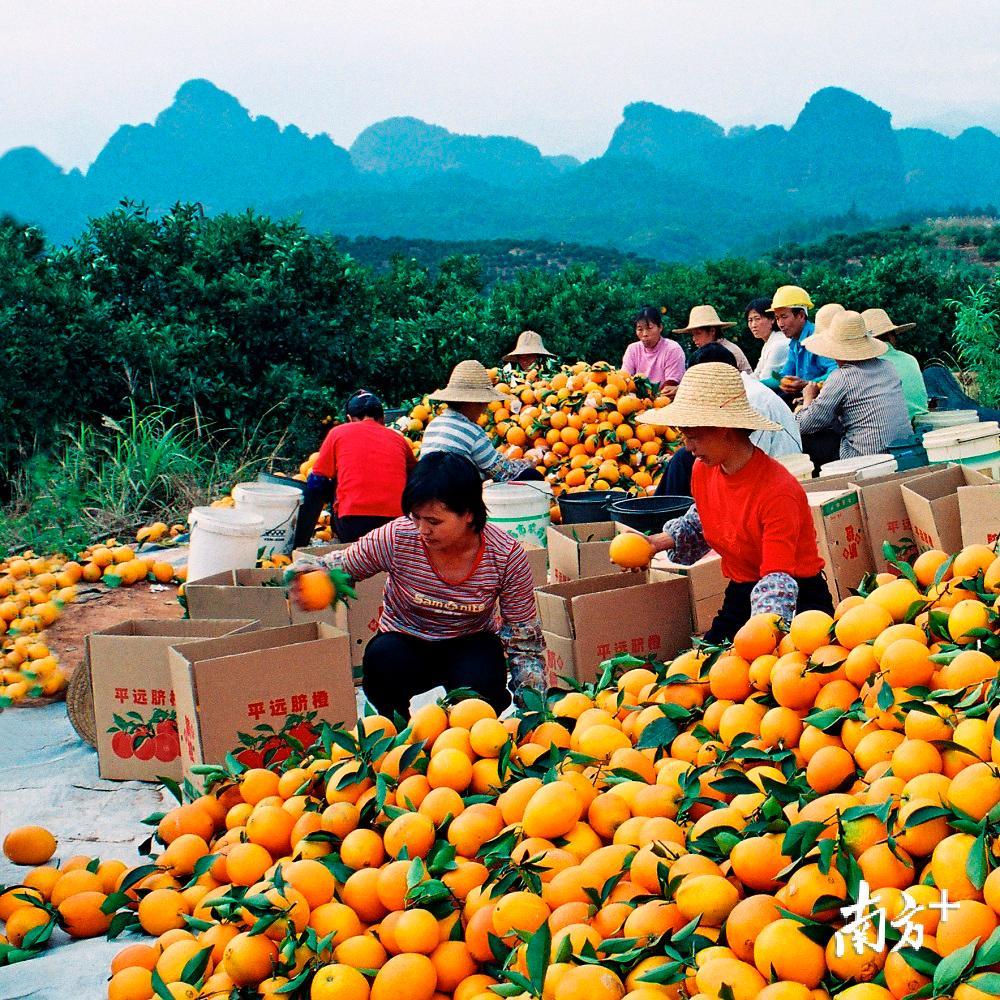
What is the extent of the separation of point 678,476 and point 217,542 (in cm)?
233

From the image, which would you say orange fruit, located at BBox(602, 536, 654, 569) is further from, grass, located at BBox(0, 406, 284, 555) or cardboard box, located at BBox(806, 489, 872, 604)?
grass, located at BBox(0, 406, 284, 555)

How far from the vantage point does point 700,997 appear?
5.01 ft

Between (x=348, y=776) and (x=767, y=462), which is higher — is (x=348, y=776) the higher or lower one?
the lower one

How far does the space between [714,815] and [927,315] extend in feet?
47.9

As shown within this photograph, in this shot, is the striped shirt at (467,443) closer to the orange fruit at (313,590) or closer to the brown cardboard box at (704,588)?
the brown cardboard box at (704,588)

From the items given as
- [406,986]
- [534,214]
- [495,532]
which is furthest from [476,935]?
[534,214]

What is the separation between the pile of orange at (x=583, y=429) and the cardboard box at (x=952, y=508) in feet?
9.02

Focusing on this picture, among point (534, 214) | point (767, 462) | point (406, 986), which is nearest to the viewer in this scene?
point (406, 986)

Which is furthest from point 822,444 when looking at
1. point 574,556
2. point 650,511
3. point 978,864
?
point 978,864

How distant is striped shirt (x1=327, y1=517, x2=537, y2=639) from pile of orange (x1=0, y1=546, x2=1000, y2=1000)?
0.81m

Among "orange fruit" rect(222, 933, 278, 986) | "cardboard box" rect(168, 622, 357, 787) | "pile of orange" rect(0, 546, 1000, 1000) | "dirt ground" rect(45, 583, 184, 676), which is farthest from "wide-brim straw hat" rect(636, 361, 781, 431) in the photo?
"dirt ground" rect(45, 583, 184, 676)

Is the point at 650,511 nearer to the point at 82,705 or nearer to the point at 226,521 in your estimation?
the point at 226,521

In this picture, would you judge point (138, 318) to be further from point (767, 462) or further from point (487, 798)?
point (487, 798)

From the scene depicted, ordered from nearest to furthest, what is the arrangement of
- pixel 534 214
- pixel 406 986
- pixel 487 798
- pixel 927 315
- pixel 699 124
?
pixel 406 986 → pixel 487 798 → pixel 927 315 → pixel 534 214 → pixel 699 124
